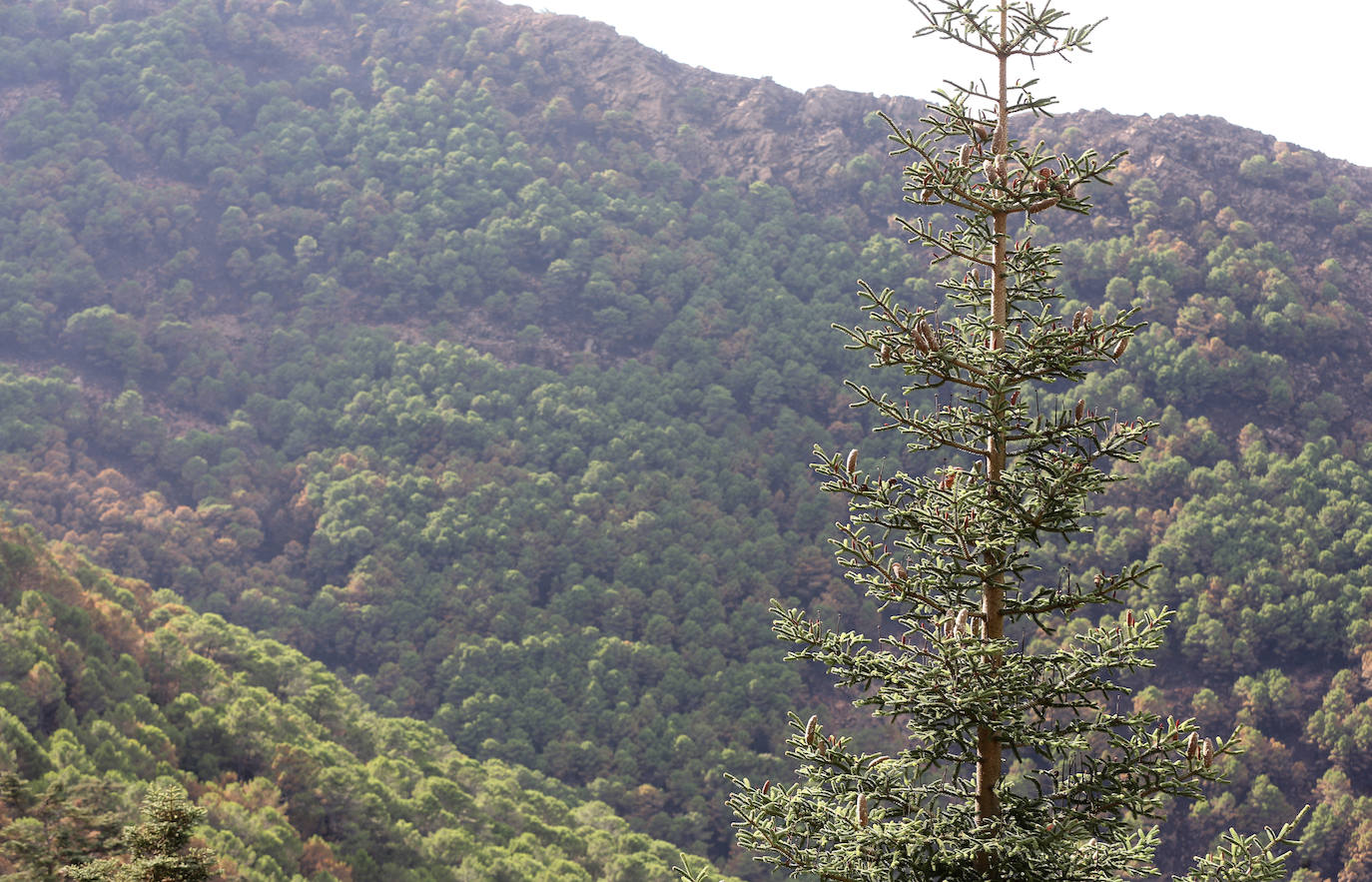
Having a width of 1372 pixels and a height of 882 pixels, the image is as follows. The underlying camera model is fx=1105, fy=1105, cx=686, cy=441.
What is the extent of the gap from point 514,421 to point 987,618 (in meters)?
63.2

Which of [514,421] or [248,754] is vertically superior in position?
[514,421]

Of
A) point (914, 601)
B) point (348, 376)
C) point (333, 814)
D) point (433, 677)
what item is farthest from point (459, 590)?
point (914, 601)

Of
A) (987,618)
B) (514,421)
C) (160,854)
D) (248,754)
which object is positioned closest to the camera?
(987,618)

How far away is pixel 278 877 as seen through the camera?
2862 cm

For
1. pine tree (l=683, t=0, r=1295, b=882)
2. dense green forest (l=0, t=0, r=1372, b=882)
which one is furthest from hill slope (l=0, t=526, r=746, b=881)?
pine tree (l=683, t=0, r=1295, b=882)

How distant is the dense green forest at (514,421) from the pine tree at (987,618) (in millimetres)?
16904

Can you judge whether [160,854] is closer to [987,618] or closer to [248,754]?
[987,618]

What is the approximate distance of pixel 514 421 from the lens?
72.5 m

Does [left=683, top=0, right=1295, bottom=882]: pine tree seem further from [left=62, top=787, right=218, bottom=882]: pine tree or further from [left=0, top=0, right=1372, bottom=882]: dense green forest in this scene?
[left=0, top=0, right=1372, bottom=882]: dense green forest

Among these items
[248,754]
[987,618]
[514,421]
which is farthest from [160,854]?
[514,421]

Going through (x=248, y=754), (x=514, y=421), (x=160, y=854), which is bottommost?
(x=248, y=754)

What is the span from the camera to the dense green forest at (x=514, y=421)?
43688mm

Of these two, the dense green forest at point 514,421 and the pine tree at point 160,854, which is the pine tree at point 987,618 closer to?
the pine tree at point 160,854

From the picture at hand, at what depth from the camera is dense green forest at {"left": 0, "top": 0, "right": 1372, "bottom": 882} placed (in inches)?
1720
